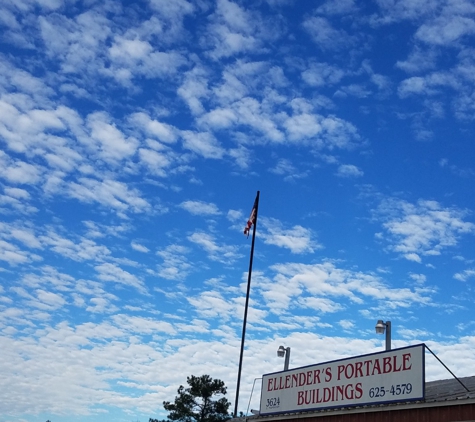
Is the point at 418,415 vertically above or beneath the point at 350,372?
beneath

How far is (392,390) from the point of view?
53.9 ft

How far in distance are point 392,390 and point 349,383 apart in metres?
→ 1.78

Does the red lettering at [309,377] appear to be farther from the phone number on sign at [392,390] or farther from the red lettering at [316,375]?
the phone number on sign at [392,390]

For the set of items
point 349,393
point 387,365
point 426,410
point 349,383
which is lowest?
point 426,410

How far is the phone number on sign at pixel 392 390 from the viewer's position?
15.9m

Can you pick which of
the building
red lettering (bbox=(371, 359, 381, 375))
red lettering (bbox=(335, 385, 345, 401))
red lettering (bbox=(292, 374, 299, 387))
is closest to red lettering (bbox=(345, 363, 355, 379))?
red lettering (bbox=(335, 385, 345, 401))

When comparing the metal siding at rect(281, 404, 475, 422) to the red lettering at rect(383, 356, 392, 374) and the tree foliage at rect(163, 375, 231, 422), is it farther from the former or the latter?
the tree foliage at rect(163, 375, 231, 422)

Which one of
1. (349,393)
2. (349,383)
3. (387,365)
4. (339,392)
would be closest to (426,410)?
(387,365)

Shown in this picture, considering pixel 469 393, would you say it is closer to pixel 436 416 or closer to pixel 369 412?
pixel 436 416

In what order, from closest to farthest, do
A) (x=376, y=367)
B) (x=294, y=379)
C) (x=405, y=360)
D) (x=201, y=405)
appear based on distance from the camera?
(x=405, y=360), (x=376, y=367), (x=294, y=379), (x=201, y=405)

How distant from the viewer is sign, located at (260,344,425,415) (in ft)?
53.1

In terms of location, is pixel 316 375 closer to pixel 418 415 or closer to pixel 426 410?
pixel 418 415

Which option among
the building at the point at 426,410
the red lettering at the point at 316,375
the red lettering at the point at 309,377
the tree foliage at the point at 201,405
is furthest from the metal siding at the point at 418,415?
the tree foliage at the point at 201,405

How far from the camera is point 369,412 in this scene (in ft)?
55.1
